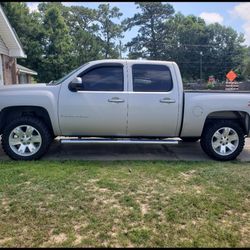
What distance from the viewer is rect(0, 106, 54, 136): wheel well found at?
6.22m

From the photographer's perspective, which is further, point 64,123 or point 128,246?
point 64,123

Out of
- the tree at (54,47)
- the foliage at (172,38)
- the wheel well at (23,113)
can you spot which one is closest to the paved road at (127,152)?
the wheel well at (23,113)

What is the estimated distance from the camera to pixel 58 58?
35.1 metres

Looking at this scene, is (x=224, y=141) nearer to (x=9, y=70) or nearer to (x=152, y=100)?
(x=152, y=100)

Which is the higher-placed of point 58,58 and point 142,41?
point 142,41

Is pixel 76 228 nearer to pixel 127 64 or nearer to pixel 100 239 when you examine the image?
pixel 100 239

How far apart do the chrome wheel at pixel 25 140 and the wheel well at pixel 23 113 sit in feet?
1.06

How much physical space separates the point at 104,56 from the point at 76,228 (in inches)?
2284

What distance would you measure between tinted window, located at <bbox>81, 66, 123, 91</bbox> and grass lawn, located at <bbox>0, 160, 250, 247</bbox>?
1.55 metres

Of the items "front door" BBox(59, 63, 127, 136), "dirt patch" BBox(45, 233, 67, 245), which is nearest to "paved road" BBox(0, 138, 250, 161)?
"front door" BBox(59, 63, 127, 136)

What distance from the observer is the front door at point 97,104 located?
6160mm

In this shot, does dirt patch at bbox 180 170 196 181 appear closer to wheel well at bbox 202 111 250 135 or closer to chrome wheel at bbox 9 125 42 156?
wheel well at bbox 202 111 250 135

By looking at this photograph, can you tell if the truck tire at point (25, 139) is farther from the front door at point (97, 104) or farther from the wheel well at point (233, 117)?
the wheel well at point (233, 117)

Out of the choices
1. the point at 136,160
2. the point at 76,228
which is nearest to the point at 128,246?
the point at 76,228
